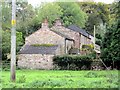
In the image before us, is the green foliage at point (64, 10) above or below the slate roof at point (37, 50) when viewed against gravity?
above

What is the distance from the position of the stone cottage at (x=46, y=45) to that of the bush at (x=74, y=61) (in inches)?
7.5

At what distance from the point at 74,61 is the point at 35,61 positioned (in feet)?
3.55

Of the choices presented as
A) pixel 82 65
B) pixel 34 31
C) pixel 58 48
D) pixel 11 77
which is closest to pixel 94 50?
pixel 82 65

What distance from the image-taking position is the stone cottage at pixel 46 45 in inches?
353

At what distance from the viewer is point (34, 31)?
9.19 metres

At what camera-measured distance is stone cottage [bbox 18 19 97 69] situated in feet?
29.4

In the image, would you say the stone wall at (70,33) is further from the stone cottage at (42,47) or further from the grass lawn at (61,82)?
the grass lawn at (61,82)

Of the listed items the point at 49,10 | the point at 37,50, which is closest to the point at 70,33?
the point at 37,50

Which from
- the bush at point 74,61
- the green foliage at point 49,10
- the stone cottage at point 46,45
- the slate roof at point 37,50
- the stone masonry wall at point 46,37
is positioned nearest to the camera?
the green foliage at point 49,10

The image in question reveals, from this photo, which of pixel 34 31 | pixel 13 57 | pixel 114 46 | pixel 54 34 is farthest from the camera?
pixel 54 34

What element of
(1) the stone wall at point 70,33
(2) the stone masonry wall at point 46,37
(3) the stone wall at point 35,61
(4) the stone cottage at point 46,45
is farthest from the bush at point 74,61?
(2) the stone masonry wall at point 46,37

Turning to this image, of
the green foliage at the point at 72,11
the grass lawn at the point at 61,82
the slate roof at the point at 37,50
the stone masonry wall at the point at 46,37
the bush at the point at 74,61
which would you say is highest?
the green foliage at the point at 72,11

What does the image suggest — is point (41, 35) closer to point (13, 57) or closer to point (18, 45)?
point (18, 45)

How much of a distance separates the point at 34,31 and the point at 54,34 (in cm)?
85
